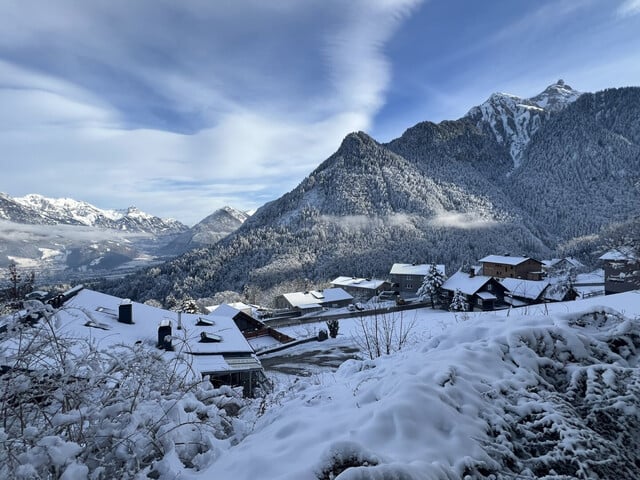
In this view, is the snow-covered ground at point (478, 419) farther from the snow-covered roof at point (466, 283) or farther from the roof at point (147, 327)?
the snow-covered roof at point (466, 283)

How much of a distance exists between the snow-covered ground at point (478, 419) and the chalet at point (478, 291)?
38325 millimetres

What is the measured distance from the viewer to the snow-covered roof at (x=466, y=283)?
40656 mm

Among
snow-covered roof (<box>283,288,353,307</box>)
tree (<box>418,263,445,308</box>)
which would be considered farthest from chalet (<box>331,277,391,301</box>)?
tree (<box>418,263,445,308</box>)

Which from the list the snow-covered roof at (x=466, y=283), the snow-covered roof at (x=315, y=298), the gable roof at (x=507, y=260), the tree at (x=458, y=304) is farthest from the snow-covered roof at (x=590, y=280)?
the snow-covered roof at (x=315, y=298)

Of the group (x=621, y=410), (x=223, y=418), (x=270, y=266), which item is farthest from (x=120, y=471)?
(x=270, y=266)

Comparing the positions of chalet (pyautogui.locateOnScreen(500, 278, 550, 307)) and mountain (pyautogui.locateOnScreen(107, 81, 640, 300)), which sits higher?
mountain (pyautogui.locateOnScreen(107, 81, 640, 300))

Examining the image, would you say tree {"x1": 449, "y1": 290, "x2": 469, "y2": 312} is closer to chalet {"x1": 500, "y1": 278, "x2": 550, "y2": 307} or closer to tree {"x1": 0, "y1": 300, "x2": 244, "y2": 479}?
chalet {"x1": 500, "y1": 278, "x2": 550, "y2": 307}

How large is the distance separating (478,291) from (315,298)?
85.6 ft

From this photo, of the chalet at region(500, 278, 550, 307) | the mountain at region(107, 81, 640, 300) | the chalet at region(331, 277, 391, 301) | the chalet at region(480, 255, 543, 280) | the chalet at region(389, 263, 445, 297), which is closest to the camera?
the chalet at region(500, 278, 550, 307)

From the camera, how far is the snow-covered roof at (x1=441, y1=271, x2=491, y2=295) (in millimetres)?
40656

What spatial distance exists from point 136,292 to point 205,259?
89.1ft

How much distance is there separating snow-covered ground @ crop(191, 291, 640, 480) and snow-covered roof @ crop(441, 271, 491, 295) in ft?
129

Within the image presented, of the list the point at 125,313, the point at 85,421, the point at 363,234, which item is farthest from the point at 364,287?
the point at 363,234

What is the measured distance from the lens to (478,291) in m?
40.5
